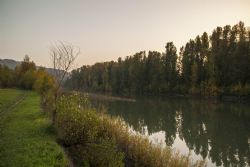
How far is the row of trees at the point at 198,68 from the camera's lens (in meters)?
63.3

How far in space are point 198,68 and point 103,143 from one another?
6404 cm

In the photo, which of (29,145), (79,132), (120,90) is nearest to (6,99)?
(29,145)

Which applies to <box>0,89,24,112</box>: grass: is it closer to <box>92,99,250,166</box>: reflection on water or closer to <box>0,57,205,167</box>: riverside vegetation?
<box>0,57,205,167</box>: riverside vegetation

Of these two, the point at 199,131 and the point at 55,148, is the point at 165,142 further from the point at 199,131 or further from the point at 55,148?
the point at 55,148

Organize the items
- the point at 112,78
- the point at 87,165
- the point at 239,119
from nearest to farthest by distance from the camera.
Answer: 1. the point at 87,165
2. the point at 239,119
3. the point at 112,78

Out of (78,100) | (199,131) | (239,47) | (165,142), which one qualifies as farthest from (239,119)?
(239,47)

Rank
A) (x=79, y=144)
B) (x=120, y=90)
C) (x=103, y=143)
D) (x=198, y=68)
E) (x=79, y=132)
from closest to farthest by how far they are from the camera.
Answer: (x=103, y=143) < (x=79, y=132) < (x=79, y=144) < (x=198, y=68) < (x=120, y=90)

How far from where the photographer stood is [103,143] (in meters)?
11.8

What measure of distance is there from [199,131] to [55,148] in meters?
17.4

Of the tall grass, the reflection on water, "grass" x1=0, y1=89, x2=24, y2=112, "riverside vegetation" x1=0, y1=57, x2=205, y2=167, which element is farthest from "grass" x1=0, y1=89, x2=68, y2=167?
"grass" x1=0, y1=89, x2=24, y2=112

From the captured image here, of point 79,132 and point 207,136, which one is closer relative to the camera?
point 79,132

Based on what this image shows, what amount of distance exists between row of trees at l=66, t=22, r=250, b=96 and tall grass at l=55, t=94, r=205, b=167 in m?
47.5

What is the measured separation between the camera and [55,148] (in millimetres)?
13117

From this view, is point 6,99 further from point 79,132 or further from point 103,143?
point 103,143
